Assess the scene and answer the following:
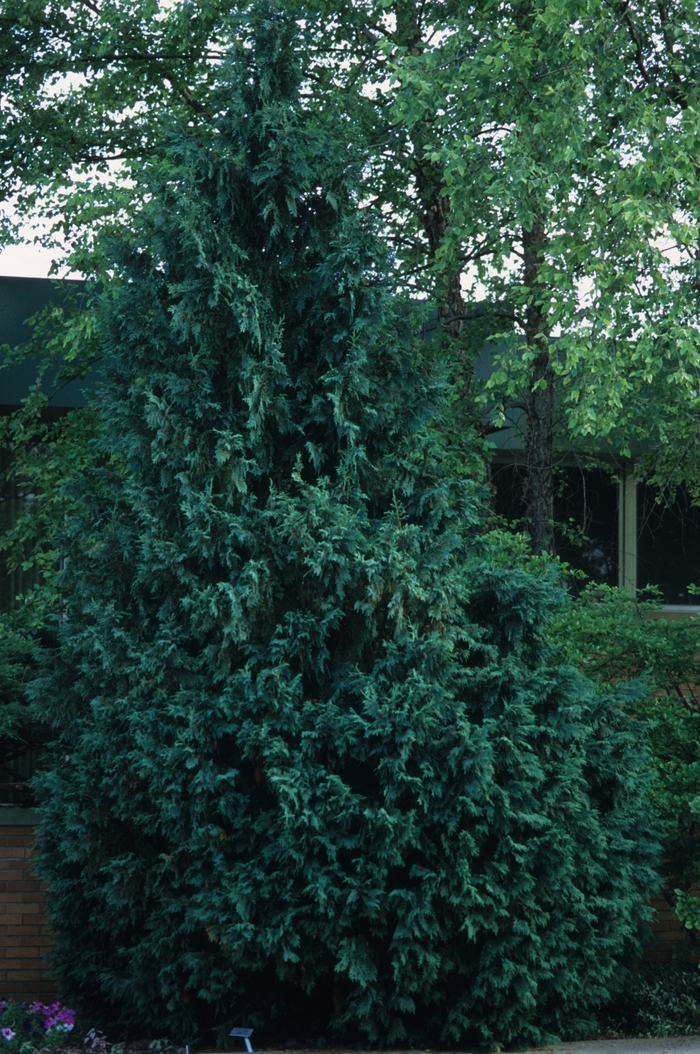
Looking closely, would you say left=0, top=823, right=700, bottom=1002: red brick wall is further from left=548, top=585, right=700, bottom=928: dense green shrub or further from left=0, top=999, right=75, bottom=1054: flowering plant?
left=0, top=999, right=75, bottom=1054: flowering plant

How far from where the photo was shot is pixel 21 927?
8484 mm

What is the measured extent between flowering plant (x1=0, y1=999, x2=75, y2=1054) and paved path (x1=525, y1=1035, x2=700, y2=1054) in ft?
8.18

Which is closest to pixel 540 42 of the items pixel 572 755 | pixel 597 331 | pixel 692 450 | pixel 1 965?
pixel 597 331

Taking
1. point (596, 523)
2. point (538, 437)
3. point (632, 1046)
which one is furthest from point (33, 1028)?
point (596, 523)

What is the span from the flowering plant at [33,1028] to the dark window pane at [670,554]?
10383 mm

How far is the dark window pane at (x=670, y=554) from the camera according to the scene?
615 inches

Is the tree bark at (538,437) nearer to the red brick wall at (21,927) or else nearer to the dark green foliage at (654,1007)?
the dark green foliage at (654,1007)

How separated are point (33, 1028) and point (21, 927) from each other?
1664 millimetres

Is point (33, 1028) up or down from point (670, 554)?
down

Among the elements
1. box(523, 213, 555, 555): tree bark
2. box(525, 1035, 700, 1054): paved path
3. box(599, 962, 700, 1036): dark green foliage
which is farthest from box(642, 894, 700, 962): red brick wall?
box(523, 213, 555, 555): tree bark

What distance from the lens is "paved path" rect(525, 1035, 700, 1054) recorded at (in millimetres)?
6652

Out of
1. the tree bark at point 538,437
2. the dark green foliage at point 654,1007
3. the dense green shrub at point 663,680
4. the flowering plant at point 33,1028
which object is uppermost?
the tree bark at point 538,437

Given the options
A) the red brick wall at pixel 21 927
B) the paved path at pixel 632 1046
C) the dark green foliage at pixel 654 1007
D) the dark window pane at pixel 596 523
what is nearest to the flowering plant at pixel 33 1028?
the red brick wall at pixel 21 927

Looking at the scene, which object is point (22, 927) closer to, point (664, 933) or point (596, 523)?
point (664, 933)
